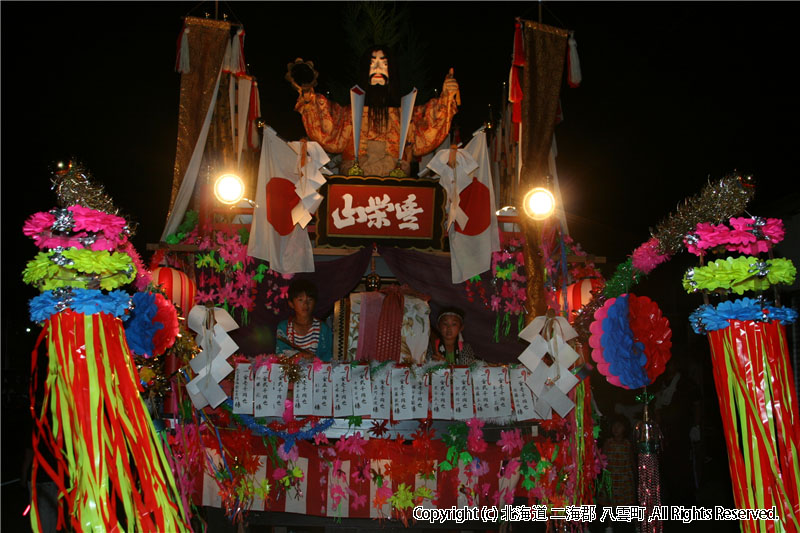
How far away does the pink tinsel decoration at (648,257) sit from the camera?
3.72 meters

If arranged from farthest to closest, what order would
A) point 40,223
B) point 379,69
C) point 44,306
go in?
1. point 379,69
2. point 40,223
3. point 44,306

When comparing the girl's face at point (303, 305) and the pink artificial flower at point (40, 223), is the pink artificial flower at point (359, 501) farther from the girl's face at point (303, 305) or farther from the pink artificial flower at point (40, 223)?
the pink artificial flower at point (40, 223)

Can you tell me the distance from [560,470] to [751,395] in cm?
200

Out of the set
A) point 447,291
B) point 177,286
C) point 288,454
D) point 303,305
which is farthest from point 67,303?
point 447,291

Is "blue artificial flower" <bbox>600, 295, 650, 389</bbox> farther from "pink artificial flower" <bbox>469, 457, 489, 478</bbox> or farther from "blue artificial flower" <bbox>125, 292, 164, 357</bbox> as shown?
"blue artificial flower" <bbox>125, 292, 164, 357</bbox>

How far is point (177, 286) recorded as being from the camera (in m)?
5.05

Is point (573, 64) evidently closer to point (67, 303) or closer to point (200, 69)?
point (200, 69)

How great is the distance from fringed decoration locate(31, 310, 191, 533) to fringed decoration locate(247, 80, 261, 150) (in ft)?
13.0

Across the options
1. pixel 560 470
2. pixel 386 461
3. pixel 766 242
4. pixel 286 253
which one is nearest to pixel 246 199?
pixel 286 253

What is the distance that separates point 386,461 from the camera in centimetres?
478

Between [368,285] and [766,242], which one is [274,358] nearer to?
[368,285]

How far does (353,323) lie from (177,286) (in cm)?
172

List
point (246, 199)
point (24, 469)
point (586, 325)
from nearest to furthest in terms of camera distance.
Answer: point (586, 325) < point (246, 199) < point (24, 469)

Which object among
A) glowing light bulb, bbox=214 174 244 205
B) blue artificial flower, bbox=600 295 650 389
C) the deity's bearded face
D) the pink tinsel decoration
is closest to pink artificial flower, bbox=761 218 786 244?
the pink tinsel decoration
